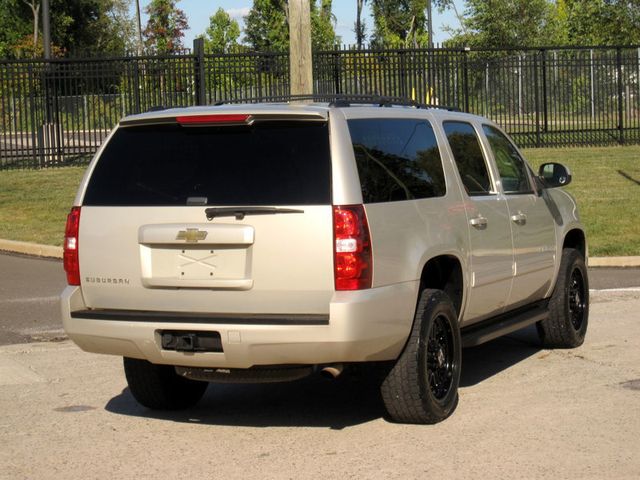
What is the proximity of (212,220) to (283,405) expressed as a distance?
1738mm

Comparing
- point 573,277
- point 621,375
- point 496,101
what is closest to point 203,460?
point 621,375

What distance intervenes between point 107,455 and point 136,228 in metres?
1.24

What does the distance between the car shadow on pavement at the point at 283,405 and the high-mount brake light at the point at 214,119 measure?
5.98 ft

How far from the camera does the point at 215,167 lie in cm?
645

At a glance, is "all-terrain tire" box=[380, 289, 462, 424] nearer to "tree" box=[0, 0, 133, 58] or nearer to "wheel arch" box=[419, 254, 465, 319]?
"wheel arch" box=[419, 254, 465, 319]

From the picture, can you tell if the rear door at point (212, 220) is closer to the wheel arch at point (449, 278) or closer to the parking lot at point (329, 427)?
the parking lot at point (329, 427)

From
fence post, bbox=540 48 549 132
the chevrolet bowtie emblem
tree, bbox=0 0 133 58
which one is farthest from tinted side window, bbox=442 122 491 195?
tree, bbox=0 0 133 58

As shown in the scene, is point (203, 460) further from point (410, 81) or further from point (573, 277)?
point (410, 81)

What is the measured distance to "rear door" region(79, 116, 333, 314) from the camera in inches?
241

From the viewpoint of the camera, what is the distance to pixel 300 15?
631 inches

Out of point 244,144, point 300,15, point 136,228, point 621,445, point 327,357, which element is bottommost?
point 621,445

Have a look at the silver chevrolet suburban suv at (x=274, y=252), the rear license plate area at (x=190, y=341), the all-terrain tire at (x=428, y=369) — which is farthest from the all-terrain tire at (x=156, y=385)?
the all-terrain tire at (x=428, y=369)

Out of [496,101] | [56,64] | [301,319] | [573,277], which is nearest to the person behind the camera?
[301,319]

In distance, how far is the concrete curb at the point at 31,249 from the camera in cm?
1553
